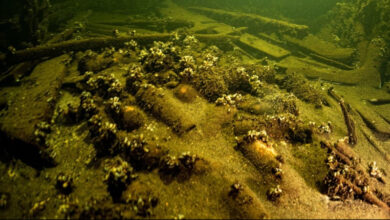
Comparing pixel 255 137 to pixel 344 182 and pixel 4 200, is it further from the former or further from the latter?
pixel 4 200

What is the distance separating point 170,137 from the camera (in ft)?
16.8

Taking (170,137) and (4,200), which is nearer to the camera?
(4,200)

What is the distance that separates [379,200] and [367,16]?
52.3ft

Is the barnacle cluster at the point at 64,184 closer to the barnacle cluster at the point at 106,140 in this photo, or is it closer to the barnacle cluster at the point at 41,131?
the barnacle cluster at the point at 106,140

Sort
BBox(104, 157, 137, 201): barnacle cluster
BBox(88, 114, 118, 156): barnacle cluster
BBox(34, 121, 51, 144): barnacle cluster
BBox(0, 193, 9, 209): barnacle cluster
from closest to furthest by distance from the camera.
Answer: BBox(104, 157, 137, 201): barnacle cluster, BBox(0, 193, 9, 209): barnacle cluster, BBox(88, 114, 118, 156): barnacle cluster, BBox(34, 121, 51, 144): barnacle cluster

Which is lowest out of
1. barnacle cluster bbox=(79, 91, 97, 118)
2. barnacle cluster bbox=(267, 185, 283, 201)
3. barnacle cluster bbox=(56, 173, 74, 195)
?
barnacle cluster bbox=(56, 173, 74, 195)

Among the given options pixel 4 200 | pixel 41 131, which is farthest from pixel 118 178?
pixel 41 131

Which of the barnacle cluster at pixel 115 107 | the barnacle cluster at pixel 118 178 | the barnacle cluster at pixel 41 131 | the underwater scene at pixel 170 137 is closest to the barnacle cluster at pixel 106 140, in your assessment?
the underwater scene at pixel 170 137

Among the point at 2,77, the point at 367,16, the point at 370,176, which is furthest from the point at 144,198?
the point at 367,16

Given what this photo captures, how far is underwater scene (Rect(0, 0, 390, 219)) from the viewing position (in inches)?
157

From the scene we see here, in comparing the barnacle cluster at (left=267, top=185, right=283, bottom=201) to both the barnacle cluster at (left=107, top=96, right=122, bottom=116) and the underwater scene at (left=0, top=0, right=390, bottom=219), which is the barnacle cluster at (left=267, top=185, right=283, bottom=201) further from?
the barnacle cluster at (left=107, top=96, right=122, bottom=116)

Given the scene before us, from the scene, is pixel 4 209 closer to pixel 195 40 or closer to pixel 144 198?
pixel 144 198

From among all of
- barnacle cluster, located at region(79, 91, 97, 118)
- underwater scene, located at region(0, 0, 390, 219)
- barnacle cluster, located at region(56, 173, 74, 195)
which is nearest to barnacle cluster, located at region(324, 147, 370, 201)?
underwater scene, located at region(0, 0, 390, 219)

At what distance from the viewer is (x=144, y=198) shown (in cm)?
374
